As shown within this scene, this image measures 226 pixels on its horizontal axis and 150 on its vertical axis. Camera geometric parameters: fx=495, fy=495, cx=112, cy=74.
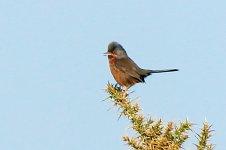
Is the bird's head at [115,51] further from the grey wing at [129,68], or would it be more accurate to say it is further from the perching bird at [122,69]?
the grey wing at [129,68]

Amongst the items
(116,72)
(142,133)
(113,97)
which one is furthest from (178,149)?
(116,72)

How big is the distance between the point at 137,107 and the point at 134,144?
2.18 feet

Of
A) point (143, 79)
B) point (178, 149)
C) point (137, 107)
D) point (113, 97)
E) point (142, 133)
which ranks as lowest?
point (178, 149)

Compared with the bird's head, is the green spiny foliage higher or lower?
lower

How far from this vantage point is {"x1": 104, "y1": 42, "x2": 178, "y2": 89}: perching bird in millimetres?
8530

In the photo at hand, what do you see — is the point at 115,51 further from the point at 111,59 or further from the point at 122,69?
the point at 122,69

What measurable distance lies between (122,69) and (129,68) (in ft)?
0.90

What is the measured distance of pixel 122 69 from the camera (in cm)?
862

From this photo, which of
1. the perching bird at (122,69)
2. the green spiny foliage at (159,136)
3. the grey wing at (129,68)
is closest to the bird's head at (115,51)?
the perching bird at (122,69)

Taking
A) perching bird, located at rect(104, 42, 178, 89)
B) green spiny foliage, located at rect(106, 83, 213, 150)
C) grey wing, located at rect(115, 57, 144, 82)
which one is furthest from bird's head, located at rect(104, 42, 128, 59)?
green spiny foliage, located at rect(106, 83, 213, 150)

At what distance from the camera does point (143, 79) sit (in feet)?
28.6

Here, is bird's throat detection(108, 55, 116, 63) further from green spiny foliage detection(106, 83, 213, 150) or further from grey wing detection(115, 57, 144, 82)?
green spiny foliage detection(106, 83, 213, 150)

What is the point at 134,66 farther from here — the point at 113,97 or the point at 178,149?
the point at 178,149

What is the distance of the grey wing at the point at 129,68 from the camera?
863 centimetres
